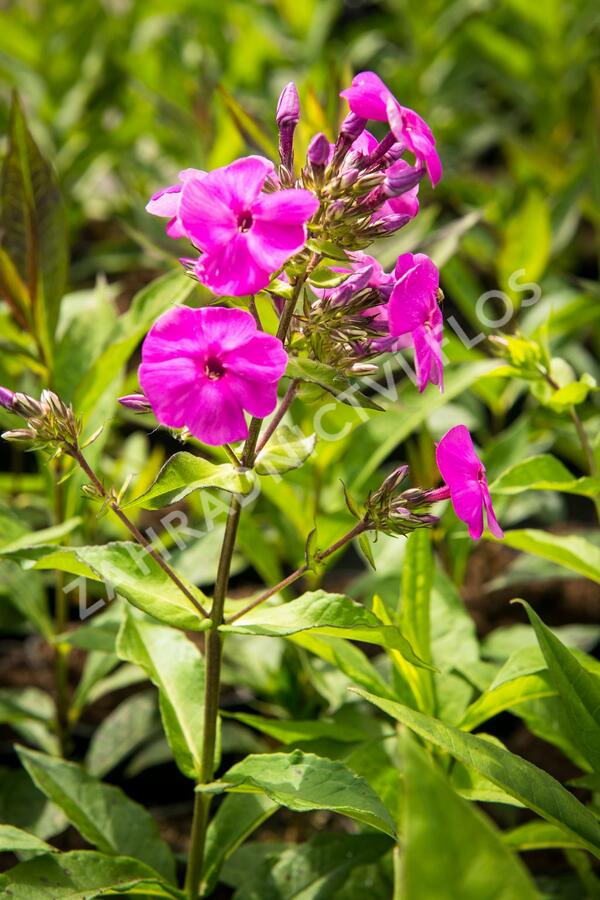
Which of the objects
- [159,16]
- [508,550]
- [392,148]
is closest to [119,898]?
[392,148]

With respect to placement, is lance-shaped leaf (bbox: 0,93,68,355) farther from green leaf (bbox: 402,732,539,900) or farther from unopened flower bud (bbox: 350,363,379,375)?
green leaf (bbox: 402,732,539,900)

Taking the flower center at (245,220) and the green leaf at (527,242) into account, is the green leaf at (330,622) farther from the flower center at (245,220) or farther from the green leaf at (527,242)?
the green leaf at (527,242)

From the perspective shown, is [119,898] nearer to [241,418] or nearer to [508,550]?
[241,418]

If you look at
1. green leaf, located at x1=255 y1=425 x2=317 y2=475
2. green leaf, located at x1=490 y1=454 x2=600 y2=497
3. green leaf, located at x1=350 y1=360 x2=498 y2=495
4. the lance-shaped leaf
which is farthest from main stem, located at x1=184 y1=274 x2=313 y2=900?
the lance-shaped leaf

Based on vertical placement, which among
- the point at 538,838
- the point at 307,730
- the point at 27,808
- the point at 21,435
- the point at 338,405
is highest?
the point at 21,435

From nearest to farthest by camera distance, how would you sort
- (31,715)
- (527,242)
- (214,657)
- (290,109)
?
(290,109) < (214,657) < (31,715) < (527,242)

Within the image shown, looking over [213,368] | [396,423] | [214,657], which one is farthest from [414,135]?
[396,423]

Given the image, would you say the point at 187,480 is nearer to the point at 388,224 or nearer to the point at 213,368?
the point at 213,368
